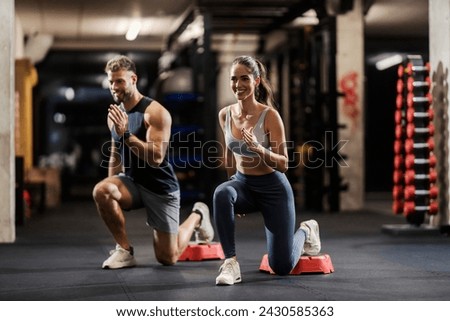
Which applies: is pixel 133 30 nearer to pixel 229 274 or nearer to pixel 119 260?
pixel 119 260

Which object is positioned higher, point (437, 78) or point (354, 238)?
point (437, 78)

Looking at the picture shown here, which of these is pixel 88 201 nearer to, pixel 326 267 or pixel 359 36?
pixel 359 36

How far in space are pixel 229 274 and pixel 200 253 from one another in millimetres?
1276

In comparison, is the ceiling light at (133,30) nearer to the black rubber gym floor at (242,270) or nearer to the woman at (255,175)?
the black rubber gym floor at (242,270)

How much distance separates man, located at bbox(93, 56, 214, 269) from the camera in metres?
4.98

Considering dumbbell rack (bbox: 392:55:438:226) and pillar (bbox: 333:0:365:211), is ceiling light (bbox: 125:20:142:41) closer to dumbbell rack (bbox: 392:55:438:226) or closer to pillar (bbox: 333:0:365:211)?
pillar (bbox: 333:0:365:211)

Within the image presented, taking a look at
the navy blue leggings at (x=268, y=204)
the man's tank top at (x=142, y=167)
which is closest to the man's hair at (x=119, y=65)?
the man's tank top at (x=142, y=167)

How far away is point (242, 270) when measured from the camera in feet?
17.0

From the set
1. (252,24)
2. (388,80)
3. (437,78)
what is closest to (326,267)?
(437,78)

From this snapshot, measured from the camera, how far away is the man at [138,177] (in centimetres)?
498


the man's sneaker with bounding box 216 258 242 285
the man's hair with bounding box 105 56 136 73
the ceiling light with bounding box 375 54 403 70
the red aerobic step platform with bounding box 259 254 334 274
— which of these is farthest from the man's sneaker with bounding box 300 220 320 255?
the ceiling light with bounding box 375 54 403 70

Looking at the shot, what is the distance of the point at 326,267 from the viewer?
4996 millimetres

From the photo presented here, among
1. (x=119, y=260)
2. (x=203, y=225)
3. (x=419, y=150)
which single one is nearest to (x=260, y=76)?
(x=203, y=225)

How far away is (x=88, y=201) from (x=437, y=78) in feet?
26.8
